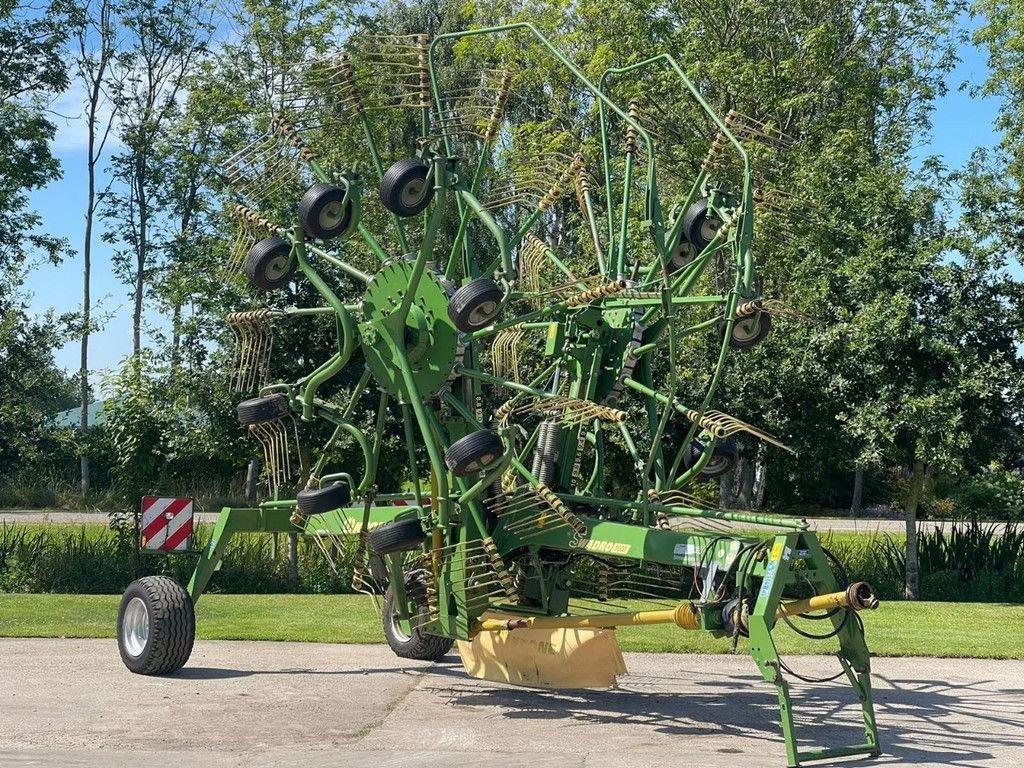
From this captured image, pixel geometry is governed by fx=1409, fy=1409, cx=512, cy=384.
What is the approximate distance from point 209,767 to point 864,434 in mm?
13166

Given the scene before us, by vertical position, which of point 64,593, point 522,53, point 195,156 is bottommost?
point 64,593

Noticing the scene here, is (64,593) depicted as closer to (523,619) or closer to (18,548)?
(18,548)

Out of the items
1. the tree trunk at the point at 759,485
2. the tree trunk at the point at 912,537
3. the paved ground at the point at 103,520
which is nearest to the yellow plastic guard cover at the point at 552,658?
the tree trunk at the point at 912,537

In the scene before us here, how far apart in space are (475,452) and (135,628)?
446cm

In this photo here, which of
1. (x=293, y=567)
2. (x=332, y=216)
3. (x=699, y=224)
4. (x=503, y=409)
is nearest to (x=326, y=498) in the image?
(x=503, y=409)

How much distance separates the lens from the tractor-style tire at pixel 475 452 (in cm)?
938

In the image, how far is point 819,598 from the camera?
8961 mm

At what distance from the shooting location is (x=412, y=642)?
13141 millimetres

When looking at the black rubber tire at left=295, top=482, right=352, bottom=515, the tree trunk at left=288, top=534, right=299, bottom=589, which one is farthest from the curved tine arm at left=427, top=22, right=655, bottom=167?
the tree trunk at left=288, top=534, right=299, bottom=589

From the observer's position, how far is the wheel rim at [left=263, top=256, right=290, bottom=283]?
443 inches

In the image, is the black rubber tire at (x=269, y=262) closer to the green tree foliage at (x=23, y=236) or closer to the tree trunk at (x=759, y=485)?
the green tree foliage at (x=23, y=236)

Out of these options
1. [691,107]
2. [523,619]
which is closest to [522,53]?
[691,107]

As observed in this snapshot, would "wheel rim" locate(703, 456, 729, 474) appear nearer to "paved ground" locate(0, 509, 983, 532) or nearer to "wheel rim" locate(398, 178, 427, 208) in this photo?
"wheel rim" locate(398, 178, 427, 208)

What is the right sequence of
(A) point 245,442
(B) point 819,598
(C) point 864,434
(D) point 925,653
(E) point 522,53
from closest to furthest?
(B) point 819,598
(D) point 925,653
(C) point 864,434
(A) point 245,442
(E) point 522,53
